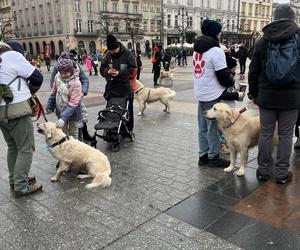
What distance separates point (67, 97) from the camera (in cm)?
546

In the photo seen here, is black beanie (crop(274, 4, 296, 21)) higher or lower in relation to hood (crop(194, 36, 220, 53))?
higher

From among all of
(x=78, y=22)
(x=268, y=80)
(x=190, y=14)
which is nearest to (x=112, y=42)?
(x=268, y=80)

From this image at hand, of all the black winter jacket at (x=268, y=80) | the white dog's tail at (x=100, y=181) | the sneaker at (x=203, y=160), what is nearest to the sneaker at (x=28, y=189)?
the white dog's tail at (x=100, y=181)

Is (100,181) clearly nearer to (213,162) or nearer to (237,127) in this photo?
(213,162)

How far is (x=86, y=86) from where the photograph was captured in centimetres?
621

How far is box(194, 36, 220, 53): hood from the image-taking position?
4789mm

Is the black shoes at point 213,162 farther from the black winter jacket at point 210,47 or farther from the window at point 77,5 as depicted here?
the window at point 77,5

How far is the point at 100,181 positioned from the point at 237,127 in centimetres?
205

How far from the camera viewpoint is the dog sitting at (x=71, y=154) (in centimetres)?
470

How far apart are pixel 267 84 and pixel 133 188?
220 centimetres

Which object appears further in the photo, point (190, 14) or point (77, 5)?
point (190, 14)

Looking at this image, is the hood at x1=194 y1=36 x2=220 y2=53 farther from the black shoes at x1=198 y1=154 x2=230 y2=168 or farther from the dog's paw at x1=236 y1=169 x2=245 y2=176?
the dog's paw at x1=236 y1=169 x2=245 y2=176

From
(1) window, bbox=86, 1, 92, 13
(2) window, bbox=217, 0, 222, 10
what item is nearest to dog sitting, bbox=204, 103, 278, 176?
(1) window, bbox=86, 1, 92, 13

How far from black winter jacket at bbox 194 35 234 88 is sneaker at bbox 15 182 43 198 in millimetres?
2909
